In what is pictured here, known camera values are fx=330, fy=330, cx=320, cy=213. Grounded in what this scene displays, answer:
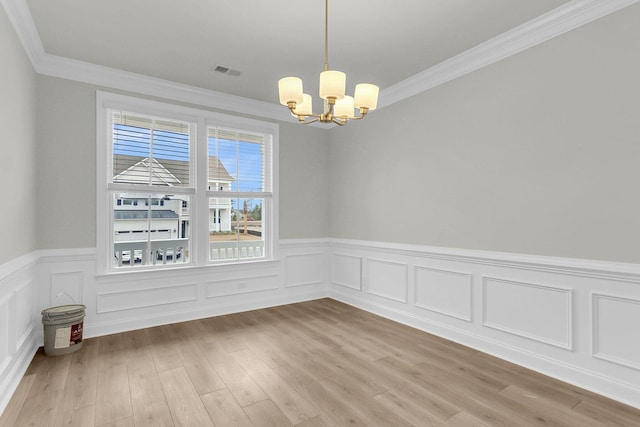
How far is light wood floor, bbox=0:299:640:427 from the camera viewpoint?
2.18 m

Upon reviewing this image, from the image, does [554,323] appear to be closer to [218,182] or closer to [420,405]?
[420,405]

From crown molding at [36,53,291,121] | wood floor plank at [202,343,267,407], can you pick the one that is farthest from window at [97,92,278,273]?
wood floor plank at [202,343,267,407]

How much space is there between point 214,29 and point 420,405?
3.42m

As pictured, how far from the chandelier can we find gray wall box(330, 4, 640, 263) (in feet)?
4.90

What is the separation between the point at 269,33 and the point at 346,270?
3325 millimetres

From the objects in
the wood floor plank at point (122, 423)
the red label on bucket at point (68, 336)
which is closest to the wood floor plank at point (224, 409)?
the wood floor plank at point (122, 423)

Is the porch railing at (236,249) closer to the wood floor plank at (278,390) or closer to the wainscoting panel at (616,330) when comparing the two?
the wood floor plank at (278,390)

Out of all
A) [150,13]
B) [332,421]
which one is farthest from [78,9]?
[332,421]

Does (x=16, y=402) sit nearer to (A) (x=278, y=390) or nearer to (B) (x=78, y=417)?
(B) (x=78, y=417)

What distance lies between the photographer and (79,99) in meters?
Answer: 3.56

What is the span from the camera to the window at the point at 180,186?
3.78m

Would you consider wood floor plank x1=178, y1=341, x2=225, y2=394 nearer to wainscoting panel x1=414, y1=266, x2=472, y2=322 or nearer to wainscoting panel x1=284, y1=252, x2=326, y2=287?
wainscoting panel x1=284, y1=252, x2=326, y2=287

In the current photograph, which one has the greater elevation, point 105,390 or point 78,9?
point 78,9

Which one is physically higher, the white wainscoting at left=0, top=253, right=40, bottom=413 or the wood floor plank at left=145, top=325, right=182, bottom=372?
the white wainscoting at left=0, top=253, right=40, bottom=413
